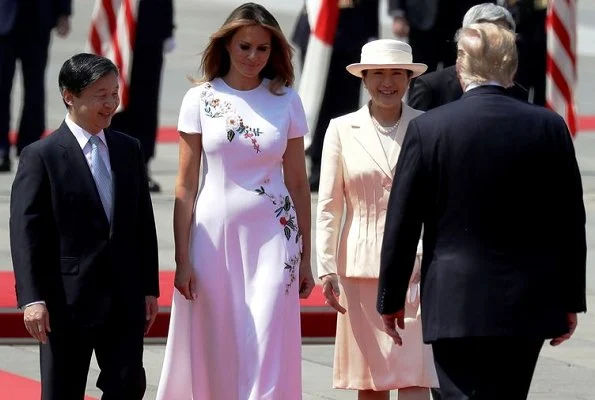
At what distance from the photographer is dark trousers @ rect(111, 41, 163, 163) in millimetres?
12766

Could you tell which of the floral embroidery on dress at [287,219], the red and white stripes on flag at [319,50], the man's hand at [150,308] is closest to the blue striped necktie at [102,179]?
the man's hand at [150,308]

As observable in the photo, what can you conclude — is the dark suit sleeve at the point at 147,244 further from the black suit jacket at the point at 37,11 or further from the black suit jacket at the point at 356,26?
the black suit jacket at the point at 37,11

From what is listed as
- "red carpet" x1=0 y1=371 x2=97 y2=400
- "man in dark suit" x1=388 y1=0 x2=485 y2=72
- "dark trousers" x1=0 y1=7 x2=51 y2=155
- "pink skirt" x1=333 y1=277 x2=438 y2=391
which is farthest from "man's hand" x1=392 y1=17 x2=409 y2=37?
"pink skirt" x1=333 y1=277 x2=438 y2=391

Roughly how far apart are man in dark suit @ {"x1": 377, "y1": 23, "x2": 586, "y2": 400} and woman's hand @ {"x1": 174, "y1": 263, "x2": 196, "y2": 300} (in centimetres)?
121

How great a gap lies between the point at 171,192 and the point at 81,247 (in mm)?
6763

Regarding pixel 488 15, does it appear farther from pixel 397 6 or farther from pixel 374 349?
pixel 397 6

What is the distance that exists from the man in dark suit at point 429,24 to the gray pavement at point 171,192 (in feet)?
3.97

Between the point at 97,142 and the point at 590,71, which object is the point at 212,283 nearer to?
the point at 97,142

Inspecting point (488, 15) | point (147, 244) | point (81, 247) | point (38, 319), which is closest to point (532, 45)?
point (488, 15)

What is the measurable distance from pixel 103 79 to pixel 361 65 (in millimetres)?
1197

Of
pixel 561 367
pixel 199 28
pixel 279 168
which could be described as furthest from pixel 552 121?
pixel 199 28

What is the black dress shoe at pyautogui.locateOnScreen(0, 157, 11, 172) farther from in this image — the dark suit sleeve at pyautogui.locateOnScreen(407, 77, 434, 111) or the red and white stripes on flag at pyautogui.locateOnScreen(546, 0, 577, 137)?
the dark suit sleeve at pyautogui.locateOnScreen(407, 77, 434, 111)

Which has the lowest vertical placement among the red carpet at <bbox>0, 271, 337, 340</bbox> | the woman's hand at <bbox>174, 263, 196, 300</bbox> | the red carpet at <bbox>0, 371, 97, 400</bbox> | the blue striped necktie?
the red carpet at <bbox>0, 371, 97, 400</bbox>

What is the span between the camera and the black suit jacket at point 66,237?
600 cm
